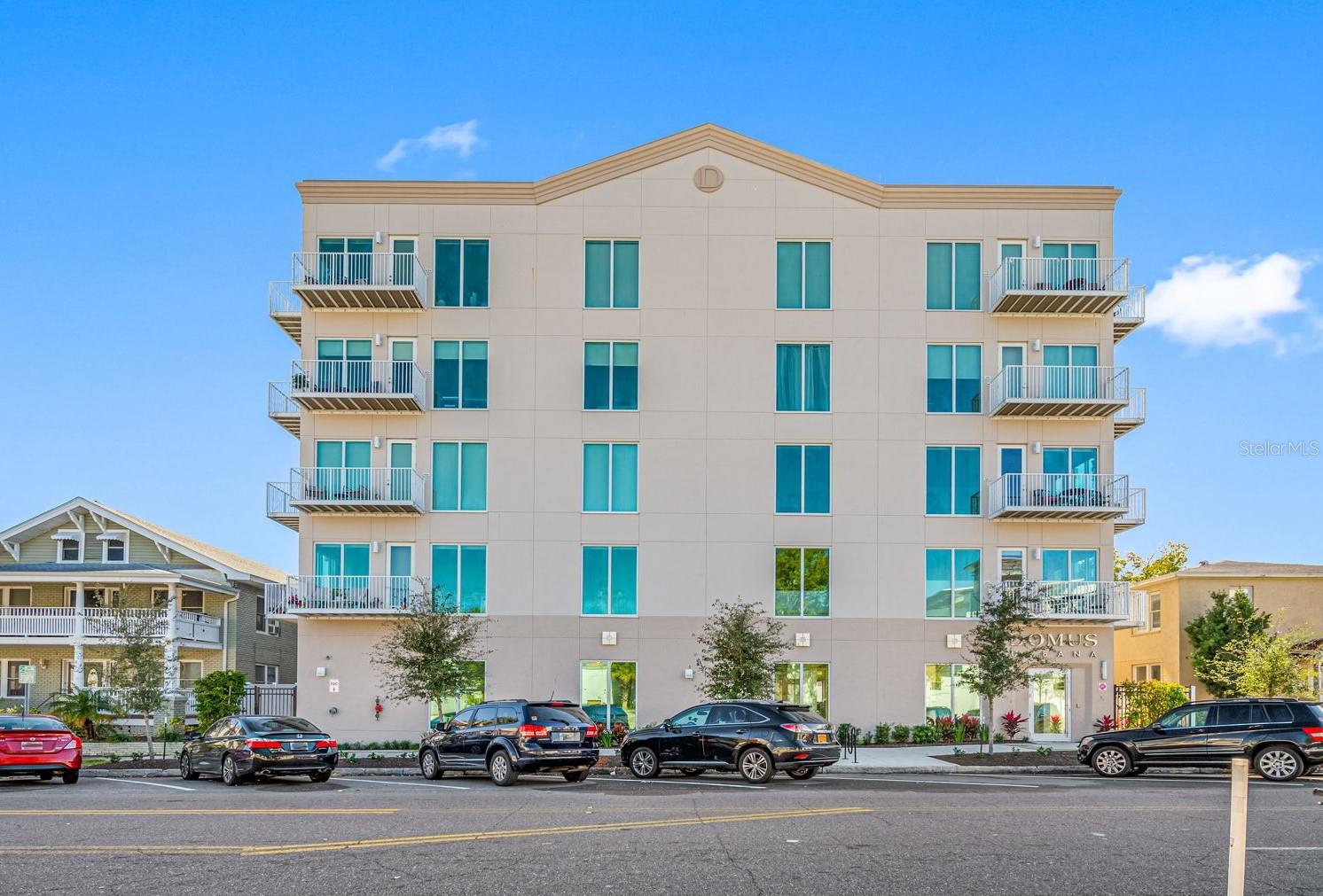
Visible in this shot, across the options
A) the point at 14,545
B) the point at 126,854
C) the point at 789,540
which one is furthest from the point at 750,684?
the point at 14,545

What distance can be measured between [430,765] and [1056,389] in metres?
20.8

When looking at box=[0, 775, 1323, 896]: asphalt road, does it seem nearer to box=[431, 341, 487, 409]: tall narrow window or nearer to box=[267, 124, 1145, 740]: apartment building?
box=[267, 124, 1145, 740]: apartment building

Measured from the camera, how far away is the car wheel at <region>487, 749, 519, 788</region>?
74.7 ft

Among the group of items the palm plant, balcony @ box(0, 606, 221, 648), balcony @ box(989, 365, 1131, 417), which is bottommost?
the palm plant

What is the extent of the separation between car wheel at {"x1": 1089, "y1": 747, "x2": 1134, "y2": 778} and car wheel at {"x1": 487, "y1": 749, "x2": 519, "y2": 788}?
1126 centimetres

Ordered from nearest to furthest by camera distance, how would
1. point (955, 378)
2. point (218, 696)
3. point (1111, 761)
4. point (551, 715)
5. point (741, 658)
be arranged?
1. point (551, 715)
2. point (1111, 761)
3. point (741, 658)
4. point (955, 378)
5. point (218, 696)

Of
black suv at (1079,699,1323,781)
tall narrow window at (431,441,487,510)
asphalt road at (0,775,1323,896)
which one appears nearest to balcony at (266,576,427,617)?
tall narrow window at (431,441,487,510)

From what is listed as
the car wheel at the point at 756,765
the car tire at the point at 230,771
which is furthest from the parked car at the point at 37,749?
the car wheel at the point at 756,765

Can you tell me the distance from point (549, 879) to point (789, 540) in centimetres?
2564

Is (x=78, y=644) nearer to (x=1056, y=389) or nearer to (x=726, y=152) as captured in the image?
(x=726, y=152)

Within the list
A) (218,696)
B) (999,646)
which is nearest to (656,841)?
(999,646)

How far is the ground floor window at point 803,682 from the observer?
120 feet

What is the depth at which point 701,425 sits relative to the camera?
36.9 m

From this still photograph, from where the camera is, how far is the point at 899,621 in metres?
36.7
